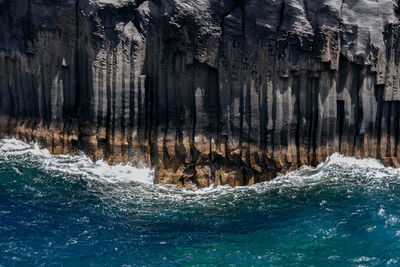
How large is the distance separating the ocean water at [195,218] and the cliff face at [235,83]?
3.26ft

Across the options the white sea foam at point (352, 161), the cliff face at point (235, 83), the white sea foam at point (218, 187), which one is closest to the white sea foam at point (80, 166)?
the white sea foam at point (218, 187)

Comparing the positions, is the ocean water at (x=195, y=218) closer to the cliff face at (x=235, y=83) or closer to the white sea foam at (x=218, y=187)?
the white sea foam at (x=218, y=187)

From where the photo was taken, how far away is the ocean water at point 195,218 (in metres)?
14.7

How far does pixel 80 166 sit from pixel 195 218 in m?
6.54

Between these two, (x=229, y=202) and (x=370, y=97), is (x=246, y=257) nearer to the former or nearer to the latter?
(x=229, y=202)

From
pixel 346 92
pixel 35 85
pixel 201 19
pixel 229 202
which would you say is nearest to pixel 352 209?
pixel 229 202

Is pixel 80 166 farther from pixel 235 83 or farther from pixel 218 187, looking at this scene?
pixel 235 83

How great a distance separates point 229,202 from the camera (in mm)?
18422

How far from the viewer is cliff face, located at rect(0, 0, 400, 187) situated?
65.8ft

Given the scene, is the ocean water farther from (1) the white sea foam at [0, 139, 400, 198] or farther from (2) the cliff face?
(2) the cliff face

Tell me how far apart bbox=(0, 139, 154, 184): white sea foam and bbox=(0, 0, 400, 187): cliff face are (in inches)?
17.5

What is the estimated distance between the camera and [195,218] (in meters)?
17.2

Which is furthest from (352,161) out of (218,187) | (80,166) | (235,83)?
(80,166)

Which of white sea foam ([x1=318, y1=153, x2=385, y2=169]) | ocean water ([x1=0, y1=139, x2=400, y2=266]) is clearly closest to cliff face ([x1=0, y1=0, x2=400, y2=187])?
white sea foam ([x1=318, y1=153, x2=385, y2=169])
